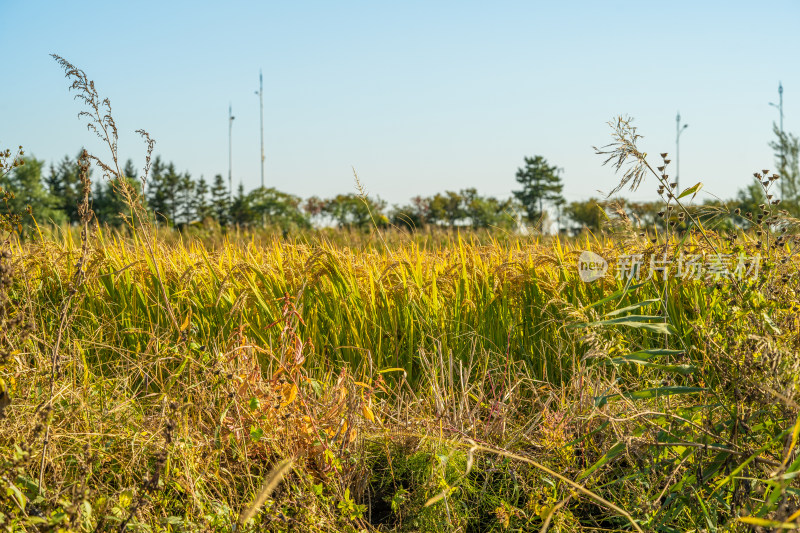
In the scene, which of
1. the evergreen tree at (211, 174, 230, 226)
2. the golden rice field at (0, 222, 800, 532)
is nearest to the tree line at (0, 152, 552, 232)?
the evergreen tree at (211, 174, 230, 226)

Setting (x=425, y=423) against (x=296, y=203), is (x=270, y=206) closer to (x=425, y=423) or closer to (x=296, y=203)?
(x=296, y=203)

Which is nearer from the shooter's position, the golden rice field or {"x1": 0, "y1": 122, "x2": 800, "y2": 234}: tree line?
the golden rice field

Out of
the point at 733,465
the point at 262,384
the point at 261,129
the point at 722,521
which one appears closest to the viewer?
the point at 733,465

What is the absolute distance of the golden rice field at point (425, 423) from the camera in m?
1.78

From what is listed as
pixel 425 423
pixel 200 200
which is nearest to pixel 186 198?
pixel 200 200

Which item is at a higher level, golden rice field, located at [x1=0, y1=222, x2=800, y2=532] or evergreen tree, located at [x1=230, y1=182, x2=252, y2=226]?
evergreen tree, located at [x1=230, y1=182, x2=252, y2=226]

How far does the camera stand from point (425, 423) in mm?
2449

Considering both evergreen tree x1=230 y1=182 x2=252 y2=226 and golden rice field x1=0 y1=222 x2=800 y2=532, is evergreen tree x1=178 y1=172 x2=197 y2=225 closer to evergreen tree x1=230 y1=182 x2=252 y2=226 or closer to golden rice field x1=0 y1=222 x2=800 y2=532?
evergreen tree x1=230 y1=182 x2=252 y2=226

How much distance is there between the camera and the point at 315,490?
1953 mm

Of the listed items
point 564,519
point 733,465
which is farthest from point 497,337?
point 733,465

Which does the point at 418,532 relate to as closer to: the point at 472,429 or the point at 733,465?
the point at 472,429

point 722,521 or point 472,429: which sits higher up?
point 472,429

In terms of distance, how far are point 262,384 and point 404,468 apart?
0.60 metres

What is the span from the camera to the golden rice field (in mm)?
1782
